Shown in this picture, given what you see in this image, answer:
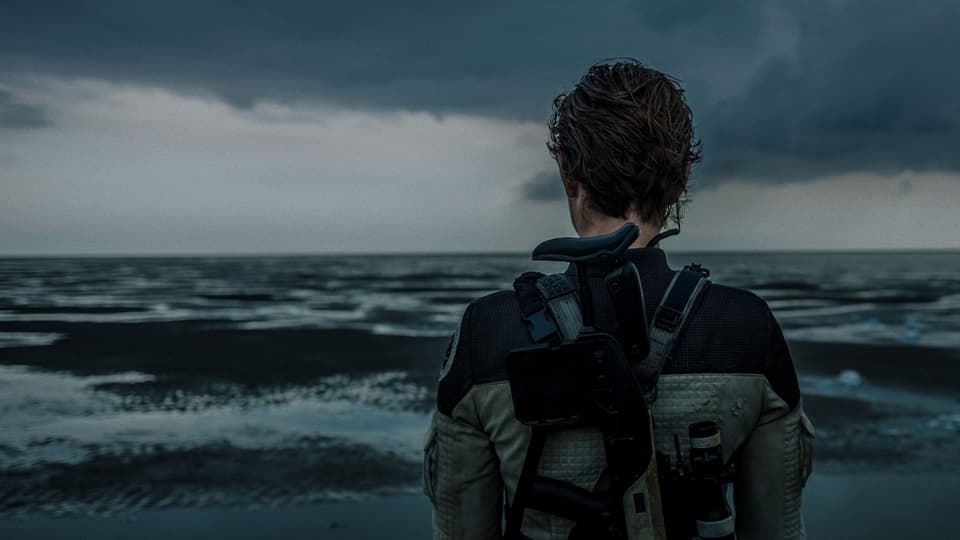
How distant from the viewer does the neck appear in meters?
1.67

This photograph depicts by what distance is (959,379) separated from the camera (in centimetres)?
1235

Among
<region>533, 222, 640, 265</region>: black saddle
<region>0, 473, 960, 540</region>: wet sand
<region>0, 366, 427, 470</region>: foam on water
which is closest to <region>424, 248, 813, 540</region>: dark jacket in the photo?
<region>533, 222, 640, 265</region>: black saddle

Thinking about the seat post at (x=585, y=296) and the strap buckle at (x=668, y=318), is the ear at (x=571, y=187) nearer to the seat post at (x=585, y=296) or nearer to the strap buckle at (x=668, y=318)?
the seat post at (x=585, y=296)

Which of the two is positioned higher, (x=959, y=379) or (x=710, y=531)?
(x=710, y=531)

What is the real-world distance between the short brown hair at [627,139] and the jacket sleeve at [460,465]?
45cm

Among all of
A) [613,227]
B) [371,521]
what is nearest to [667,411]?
[613,227]

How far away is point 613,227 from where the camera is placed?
1.67m

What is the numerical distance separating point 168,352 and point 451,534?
15.5m

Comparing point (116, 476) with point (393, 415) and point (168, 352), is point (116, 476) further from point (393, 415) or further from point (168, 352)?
point (168, 352)

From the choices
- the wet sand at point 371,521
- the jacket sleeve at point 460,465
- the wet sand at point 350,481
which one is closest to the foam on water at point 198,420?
the wet sand at point 350,481

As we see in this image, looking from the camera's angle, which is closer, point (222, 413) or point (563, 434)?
point (563, 434)

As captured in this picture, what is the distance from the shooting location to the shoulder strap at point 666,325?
155 cm

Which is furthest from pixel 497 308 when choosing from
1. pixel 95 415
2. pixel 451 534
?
pixel 95 415

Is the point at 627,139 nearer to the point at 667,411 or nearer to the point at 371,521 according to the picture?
the point at 667,411
